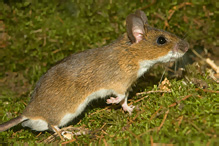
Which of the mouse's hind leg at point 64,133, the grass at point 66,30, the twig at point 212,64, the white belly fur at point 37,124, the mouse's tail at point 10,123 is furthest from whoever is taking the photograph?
the grass at point 66,30

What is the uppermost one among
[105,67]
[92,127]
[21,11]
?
[21,11]

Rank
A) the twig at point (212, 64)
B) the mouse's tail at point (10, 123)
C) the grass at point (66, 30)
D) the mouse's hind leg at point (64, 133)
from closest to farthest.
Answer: the mouse's tail at point (10, 123) < the mouse's hind leg at point (64, 133) < the twig at point (212, 64) < the grass at point (66, 30)

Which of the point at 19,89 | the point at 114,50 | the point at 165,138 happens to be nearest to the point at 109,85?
the point at 114,50

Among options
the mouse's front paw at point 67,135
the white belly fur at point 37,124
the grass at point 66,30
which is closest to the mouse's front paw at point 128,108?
the grass at point 66,30

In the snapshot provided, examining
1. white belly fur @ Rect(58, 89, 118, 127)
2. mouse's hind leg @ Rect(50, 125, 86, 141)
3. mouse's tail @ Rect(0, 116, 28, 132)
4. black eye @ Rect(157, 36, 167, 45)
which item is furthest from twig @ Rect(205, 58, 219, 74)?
mouse's tail @ Rect(0, 116, 28, 132)

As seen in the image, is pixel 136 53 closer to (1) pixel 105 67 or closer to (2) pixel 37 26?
(1) pixel 105 67

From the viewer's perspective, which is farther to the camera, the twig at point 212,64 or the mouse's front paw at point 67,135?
the twig at point 212,64

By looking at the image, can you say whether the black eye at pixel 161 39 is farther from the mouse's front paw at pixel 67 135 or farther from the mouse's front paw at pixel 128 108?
the mouse's front paw at pixel 67 135

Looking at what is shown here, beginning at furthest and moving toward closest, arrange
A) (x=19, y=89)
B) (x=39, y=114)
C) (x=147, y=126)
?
(x=19, y=89) → (x=39, y=114) → (x=147, y=126)
